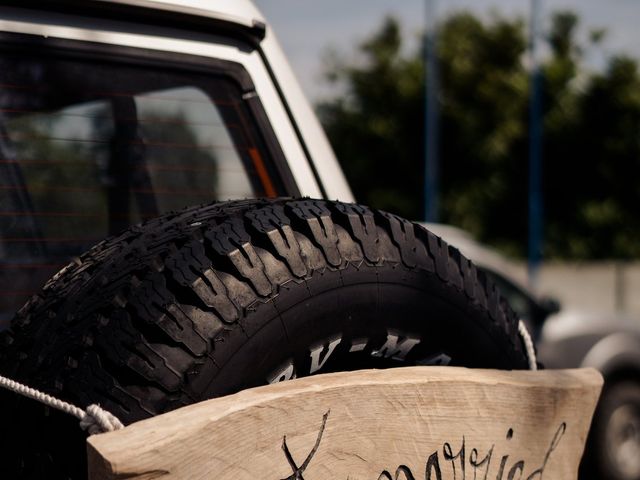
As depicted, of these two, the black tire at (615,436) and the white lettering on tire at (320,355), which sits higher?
the black tire at (615,436)

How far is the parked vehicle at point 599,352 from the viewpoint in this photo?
6.65m

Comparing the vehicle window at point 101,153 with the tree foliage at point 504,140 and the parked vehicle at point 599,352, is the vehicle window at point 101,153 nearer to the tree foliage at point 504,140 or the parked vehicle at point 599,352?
the parked vehicle at point 599,352

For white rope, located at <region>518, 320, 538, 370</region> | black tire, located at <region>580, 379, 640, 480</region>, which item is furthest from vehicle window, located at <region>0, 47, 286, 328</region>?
black tire, located at <region>580, 379, 640, 480</region>

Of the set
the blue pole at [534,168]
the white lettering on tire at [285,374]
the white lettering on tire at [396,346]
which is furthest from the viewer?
the blue pole at [534,168]

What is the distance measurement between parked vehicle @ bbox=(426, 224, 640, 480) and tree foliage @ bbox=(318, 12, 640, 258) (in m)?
18.8

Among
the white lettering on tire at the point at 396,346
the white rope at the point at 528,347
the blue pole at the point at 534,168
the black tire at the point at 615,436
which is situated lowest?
the white lettering on tire at the point at 396,346

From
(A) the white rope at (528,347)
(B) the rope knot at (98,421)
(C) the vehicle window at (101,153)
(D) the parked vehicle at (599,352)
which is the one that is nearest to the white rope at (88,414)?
(B) the rope knot at (98,421)

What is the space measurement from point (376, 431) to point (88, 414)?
43 cm

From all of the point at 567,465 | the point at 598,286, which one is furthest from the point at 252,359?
the point at 598,286

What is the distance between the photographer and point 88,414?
1.39m

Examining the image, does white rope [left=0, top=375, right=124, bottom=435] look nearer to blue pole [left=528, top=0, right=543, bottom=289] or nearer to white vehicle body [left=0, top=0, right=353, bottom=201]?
white vehicle body [left=0, top=0, right=353, bottom=201]

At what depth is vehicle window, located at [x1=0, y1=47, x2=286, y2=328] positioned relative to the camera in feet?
6.89

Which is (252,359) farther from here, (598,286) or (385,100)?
(385,100)

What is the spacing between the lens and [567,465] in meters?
1.85
